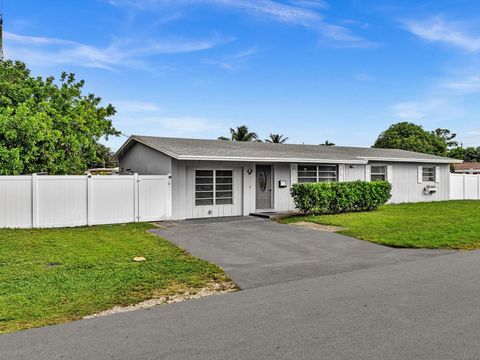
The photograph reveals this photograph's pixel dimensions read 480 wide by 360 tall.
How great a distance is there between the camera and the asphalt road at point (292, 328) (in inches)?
136

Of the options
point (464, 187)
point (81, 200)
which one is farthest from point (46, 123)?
point (464, 187)

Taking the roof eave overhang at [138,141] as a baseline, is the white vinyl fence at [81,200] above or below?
below

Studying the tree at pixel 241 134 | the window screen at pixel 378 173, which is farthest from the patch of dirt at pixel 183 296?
the tree at pixel 241 134

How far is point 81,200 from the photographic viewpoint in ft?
40.2

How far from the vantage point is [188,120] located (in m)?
29.6

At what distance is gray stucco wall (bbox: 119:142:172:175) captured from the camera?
1442cm

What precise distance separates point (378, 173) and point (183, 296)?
55.3 feet

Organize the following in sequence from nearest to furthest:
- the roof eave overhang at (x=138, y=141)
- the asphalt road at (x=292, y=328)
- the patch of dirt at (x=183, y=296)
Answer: the asphalt road at (x=292, y=328), the patch of dirt at (x=183, y=296), the roof eave overhang at (x=138, y=141)

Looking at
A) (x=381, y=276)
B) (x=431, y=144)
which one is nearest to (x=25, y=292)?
(x=381, y=276)

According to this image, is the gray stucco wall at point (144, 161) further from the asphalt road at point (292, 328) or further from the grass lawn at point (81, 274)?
the asphalt road at point (292, 328)

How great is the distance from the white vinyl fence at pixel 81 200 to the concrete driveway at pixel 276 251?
1.71 m

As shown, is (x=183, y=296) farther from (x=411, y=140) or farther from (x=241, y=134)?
(x=411, y=140)

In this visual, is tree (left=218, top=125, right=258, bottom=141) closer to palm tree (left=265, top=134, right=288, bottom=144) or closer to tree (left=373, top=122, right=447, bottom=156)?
palm tree (left=265, top=134, right=288, bottom=144)

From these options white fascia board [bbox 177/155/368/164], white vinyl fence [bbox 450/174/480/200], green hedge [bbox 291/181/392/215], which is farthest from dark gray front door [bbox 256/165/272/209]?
white vinyl fence [bbox 450/174/480/200]
